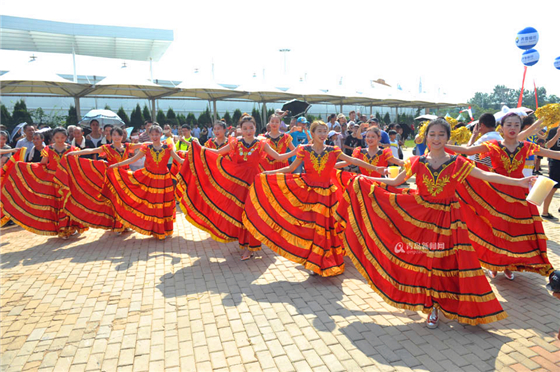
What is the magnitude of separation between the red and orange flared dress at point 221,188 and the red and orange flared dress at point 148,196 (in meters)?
0.65

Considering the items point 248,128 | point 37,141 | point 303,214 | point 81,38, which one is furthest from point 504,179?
point 81,38

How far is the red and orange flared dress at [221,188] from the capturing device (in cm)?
561

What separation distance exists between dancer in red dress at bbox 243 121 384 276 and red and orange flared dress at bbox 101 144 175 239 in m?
1.98

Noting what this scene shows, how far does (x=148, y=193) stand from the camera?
21.4 feet

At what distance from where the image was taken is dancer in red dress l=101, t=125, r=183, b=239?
21.2 ft

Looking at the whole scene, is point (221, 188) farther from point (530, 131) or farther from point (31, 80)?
point (31, 80)

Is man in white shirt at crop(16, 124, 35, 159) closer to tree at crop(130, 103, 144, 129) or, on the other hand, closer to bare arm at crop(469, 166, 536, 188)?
bare arm at crop(469, 166, 536, 188)

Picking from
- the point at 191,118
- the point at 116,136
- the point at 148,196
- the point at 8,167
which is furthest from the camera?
the point at 191,118

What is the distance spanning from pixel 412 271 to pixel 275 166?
153 inches

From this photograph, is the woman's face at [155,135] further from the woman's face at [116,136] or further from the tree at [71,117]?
the tree at [71,117]

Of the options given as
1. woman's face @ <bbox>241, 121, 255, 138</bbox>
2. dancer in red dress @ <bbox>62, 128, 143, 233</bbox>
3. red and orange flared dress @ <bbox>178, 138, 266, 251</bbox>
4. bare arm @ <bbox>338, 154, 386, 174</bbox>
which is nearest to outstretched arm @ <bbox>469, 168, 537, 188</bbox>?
bare arm @ <bbox>338, 154, 386, 174</bbox>

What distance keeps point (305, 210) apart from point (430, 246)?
170 centimetres

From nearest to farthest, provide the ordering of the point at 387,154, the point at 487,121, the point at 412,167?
the point at 412,167 → the point at 487,121 → the point at 387,154

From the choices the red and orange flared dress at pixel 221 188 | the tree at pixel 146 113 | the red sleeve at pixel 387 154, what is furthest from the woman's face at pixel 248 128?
the tree at pixel 146 113
